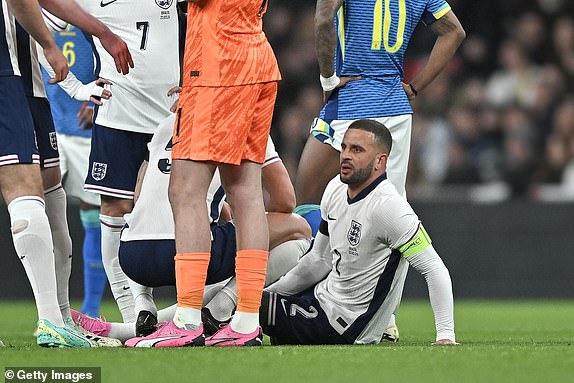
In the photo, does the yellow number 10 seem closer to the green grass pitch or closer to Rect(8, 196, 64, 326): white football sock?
the green grass pitch

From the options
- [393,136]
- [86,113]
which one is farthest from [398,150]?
[86,113]

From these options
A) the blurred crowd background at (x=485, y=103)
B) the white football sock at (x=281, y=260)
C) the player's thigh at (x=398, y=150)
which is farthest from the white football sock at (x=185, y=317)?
the blurred crowd background at (x=485, y=103)

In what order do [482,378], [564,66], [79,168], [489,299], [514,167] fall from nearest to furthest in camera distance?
[482,378]
[79,168]
[489,299]
[514,167]
[564,66]

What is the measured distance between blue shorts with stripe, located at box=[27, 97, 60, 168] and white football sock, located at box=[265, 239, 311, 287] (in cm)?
124

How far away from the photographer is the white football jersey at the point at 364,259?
5.56 meters

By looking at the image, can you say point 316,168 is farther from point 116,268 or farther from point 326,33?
point 116,268

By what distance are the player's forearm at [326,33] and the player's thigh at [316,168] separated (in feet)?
1.41

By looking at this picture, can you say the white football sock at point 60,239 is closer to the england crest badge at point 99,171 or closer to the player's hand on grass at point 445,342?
the england crest badge at point 99,171

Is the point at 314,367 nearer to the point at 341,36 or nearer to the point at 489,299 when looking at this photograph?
the point at 341,36

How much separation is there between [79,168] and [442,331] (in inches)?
152

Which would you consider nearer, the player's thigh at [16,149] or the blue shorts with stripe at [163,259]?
the player's thigh at [16,149]

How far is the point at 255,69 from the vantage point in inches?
213

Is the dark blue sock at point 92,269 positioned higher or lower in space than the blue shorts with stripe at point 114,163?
lower

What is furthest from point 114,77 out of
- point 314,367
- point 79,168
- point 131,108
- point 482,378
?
point 482,378
